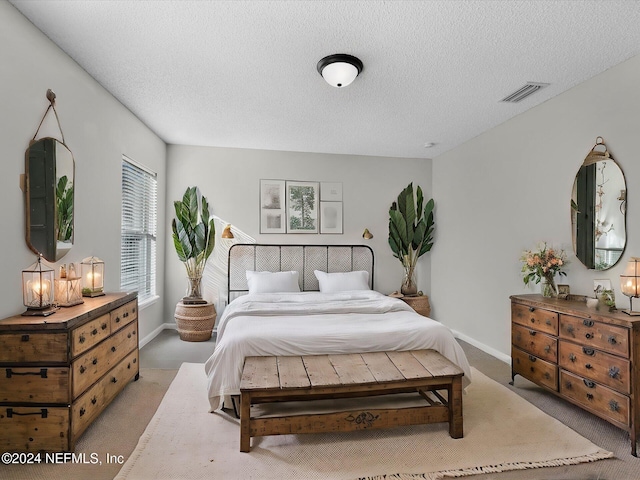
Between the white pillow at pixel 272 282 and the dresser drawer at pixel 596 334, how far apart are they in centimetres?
316

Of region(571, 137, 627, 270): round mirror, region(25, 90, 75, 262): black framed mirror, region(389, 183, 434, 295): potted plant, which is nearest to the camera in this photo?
region(25, 90, 75, 262): black framed mirror

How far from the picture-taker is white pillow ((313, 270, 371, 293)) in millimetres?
5180

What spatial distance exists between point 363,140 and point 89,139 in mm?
3201

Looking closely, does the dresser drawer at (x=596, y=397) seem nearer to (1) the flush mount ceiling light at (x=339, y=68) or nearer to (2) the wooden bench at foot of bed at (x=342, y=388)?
(2) the wooden bench at foot of bed at (x=342, y=388)

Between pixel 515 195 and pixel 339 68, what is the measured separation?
8.15ft

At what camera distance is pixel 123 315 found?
3.23m

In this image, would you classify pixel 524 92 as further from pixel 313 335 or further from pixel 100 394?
pixel 100 394

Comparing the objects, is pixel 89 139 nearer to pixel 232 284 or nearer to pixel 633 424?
pixel 232 284

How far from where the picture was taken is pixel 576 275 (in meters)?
3.35

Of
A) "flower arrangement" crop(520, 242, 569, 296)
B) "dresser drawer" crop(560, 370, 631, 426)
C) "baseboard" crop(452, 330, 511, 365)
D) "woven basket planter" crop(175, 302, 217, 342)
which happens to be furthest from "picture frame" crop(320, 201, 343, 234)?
"dresser drawer" crop(560, 370, 631, 426)

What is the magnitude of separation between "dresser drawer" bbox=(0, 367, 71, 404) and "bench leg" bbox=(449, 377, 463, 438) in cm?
238

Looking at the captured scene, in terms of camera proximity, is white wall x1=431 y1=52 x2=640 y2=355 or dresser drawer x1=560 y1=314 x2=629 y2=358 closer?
dresser drawer x1=560 y1=314 x2=629 y2=358

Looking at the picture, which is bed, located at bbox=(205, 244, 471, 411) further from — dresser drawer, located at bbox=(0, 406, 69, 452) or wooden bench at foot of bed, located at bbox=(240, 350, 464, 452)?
dresser drawer, located at bbox=(0, 406, 69, 452)

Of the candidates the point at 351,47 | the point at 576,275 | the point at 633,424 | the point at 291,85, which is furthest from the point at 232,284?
the point at 633,424
